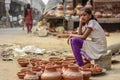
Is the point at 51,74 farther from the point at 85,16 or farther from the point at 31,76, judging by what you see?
the point at 85,16

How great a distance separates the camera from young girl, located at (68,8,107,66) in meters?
6.84

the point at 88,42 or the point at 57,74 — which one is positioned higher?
the point at 88,42

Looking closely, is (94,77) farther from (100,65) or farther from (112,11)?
(112,11)

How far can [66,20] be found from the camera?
17.5m

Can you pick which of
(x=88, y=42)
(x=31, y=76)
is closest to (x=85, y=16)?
(x=88, y=42)

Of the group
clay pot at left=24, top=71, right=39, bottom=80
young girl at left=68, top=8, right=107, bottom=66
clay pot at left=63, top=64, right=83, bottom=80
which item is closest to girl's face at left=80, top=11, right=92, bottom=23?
young girl at left=68, top=8, right=107, bottom=66

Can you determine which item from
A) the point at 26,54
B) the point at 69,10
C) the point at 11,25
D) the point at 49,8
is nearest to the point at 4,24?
the point at 11,25

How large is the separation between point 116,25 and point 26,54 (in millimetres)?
9064

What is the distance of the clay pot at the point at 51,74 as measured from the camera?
5785 millimetres

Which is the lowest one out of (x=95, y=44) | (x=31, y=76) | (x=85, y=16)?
(x=31, y=76)

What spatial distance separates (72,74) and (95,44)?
1.36m

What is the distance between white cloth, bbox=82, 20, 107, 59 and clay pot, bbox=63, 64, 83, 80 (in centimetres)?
109

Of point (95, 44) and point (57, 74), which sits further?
point (95, 44)

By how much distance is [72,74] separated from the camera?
5.80 metres
